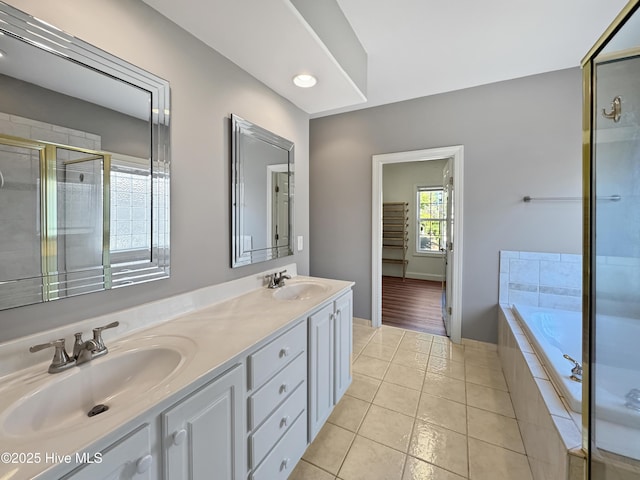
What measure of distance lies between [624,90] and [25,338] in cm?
232

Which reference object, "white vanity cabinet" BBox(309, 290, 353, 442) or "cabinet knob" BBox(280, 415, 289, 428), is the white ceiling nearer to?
"white vanity cabinet" BBox(309, 290, 353, 442)

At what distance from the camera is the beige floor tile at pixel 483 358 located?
2.44 m

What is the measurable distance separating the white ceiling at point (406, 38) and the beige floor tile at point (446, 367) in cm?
241

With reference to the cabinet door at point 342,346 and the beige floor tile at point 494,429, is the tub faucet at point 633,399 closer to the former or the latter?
the beige floor tile at point 494,429

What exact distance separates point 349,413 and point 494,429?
0.92m

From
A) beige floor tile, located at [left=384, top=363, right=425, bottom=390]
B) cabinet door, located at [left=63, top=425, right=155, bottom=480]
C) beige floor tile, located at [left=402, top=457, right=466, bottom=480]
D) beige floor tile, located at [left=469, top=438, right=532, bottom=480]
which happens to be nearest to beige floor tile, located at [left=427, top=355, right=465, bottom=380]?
beige floor tile, located at [left=384, top=363, right=425, bottom=390]

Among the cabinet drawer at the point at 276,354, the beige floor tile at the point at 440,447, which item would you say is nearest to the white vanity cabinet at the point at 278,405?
the cabinet drawer at the point at 276,354

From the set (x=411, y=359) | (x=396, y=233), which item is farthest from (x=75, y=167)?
(x=396, y=233)

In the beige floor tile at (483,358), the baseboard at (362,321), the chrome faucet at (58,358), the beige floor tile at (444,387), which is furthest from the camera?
the baseboard at (362,321)

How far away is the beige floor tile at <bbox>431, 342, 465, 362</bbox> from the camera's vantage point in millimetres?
2578

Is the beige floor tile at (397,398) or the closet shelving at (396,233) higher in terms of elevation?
the closet shelving at (396,233)

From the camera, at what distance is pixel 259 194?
191cm

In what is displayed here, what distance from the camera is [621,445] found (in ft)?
3.31

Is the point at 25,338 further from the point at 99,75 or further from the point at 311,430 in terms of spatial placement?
the point at 311,430
